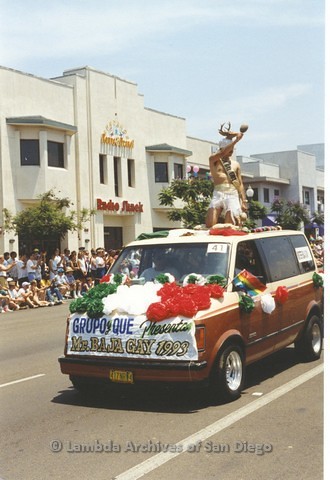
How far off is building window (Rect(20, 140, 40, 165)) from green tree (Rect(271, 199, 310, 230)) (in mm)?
25714

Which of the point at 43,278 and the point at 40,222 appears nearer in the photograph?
the point at 43,278

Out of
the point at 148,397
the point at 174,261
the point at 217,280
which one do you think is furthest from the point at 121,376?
the point at 174,261

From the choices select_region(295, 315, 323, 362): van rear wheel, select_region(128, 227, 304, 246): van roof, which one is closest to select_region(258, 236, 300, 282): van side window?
select_region(128, 227, 304, 246): van roof

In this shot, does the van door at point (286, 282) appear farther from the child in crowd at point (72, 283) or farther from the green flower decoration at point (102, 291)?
the child in crowd at point (72, 283)

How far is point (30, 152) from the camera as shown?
3009cm

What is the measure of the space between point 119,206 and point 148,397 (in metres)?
28.6

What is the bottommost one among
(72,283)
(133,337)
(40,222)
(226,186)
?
(72,283)

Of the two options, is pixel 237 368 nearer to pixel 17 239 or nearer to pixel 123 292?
pixel 123 292

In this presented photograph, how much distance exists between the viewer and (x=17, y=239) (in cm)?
2859

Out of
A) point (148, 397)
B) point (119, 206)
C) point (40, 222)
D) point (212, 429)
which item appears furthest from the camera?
point (119, 206)

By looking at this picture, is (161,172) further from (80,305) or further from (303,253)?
(80,305)
